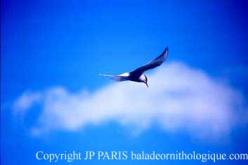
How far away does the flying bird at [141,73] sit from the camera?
4.84ft

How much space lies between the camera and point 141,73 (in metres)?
1.48

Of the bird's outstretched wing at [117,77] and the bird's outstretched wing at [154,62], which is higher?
the bird's outstretched wing at [154,62]

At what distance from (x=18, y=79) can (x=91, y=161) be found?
0.43m

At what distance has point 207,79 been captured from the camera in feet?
4.83

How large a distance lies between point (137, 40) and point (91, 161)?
507 mm

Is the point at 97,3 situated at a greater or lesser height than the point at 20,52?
greater

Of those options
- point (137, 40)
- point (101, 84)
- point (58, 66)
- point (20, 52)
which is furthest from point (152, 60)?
point (20, 52)

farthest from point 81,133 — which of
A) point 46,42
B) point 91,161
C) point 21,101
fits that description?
point 46,42

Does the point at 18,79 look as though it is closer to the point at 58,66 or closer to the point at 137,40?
the point at 58,66

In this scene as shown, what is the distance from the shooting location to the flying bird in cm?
148

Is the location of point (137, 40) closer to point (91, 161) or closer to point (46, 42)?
point (46, 42)

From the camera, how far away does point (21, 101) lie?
1472 millimetres

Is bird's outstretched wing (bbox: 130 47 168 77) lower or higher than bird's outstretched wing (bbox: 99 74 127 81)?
higher

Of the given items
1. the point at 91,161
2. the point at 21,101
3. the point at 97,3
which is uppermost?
the point at 97,3
